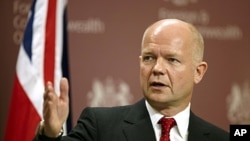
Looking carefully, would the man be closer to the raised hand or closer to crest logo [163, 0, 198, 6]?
the raised hand

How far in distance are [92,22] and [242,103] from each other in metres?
1.34

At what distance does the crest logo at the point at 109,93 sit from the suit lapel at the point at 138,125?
4.52 ft

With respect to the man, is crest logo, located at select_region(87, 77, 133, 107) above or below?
below

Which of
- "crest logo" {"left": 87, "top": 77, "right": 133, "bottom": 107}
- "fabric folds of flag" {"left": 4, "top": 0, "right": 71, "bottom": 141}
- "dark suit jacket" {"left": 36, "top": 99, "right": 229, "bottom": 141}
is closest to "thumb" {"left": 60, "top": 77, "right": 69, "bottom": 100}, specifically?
"dark suit jacket" {"left": 36, "top": 99, "right": 229, "bottom": 141}

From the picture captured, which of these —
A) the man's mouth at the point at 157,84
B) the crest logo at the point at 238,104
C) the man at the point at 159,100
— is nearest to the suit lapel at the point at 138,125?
the man at the point at 159,100

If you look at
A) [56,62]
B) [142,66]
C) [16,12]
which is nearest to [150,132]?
[142,66]

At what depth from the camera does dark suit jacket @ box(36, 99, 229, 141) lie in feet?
6.16

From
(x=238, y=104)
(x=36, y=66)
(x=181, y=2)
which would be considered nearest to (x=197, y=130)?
(x=36, y=66)

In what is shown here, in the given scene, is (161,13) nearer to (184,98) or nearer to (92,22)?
(92,22)

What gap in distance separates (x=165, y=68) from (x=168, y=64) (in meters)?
0.02

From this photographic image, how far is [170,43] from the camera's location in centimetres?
190

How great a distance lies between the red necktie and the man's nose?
0.58ft

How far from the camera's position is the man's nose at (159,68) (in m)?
1.87

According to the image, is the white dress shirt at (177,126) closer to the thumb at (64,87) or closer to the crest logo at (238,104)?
the thumb at (64,87)
